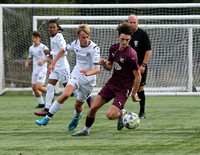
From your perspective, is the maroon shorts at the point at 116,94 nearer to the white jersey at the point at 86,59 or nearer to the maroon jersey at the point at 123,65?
the maroon jersey at the point at 123,65

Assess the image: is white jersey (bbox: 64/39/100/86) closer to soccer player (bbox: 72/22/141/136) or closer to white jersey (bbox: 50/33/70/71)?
soccer player (bbox: 72/22/141/136)

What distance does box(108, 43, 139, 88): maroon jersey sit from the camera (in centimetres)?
619

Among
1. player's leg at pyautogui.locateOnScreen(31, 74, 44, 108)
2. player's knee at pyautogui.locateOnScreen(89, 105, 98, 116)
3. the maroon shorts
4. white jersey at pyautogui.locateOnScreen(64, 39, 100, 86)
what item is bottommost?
player's leg at pyautogui.locateOnScreen(31, 74, 44, 108)

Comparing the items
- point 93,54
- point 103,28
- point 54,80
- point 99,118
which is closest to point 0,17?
point 103,28

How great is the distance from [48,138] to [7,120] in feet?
8.46

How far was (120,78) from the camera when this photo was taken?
6328mm

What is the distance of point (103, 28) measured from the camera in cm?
1463

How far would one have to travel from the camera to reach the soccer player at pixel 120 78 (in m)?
6.19

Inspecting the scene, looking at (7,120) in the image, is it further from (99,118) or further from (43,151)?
(43,151)

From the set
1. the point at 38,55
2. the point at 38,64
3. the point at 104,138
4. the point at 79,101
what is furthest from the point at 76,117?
the point at 38,55

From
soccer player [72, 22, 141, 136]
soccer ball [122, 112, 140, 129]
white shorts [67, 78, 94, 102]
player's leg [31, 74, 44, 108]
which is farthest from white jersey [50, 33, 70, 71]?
soccer ball [122, 112, 140, 129]

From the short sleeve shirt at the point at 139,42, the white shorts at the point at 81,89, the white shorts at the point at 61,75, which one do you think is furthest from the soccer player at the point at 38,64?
the white shorts at the point at 81,89

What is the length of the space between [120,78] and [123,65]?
8.0 inches

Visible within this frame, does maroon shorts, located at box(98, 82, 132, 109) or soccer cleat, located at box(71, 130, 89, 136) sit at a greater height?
maroon shorts, located at box(98, 82, 132, 109)
